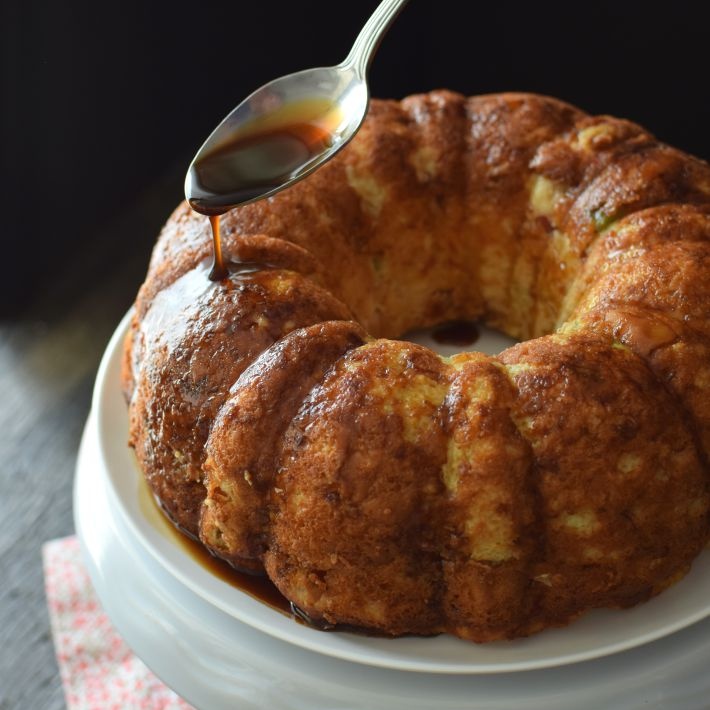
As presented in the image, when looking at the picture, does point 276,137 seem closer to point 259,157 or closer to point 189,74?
point 259,157

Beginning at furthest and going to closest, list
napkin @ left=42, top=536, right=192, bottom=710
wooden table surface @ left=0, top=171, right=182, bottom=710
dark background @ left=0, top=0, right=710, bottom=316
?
dark background @ left=0, top=0, right=710, bottom=316, wooden table surface @ left=0, top=171, right=182, bottom=710, napkin @ left=42, top=536, right=192, bottom=710

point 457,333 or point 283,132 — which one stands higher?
point 283,132

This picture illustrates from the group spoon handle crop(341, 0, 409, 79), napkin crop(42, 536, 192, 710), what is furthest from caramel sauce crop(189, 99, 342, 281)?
napkin crop(42, 536, 192, 710)

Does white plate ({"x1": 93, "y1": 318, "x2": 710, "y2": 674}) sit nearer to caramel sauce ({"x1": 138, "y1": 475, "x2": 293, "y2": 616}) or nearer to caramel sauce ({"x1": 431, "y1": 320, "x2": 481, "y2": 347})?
caramel sauce ({"x1": 138, "y1": 475, "x2": 293, "y2": 616})

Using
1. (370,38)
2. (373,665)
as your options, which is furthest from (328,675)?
(370,38)

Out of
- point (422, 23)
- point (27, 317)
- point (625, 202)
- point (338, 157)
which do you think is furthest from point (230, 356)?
point (422, 23)

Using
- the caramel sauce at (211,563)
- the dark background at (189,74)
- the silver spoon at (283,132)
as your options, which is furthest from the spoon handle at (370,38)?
the dark background at (189,74)

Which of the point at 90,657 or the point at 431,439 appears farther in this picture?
the point at 90,657
